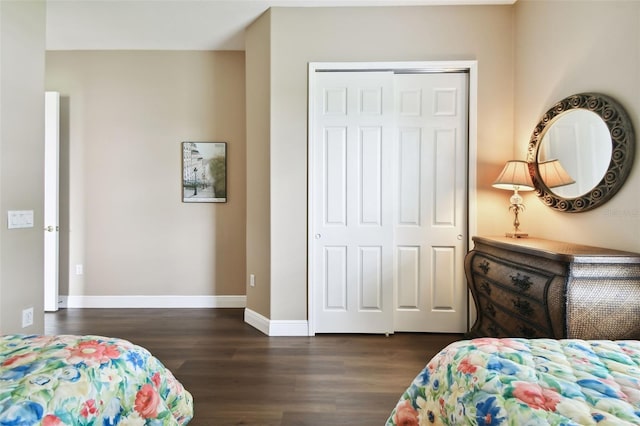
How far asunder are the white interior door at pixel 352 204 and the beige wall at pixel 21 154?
2049mm

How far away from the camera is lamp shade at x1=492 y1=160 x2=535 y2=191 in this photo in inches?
98.7

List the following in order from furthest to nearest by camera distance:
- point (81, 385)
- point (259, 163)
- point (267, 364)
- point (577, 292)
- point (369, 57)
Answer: point (259, 163)
point (369, 57)
point (267, 364)
point (577, 292)
point (81, 385)

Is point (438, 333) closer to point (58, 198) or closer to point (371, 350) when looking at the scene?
point (371, 350)

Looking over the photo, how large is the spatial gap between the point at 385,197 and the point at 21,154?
8.88ft

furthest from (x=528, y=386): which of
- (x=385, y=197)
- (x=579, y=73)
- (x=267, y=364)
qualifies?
(x=579, y=73)

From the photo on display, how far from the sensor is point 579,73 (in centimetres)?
223

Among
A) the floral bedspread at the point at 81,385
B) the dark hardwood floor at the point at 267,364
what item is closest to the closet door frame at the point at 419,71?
the dark hardwood floor at the point at 267,364

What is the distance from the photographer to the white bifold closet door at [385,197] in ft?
9.62

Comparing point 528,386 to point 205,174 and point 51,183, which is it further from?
point 51,183

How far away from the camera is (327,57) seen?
2.92 meters

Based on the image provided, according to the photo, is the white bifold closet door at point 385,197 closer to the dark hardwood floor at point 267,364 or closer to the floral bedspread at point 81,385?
the dark hardwood floor at point 267,364

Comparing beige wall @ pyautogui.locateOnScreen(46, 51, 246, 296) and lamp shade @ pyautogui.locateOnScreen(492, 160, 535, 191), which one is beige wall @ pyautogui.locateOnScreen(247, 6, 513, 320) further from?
beige wall @ pyautogui.locateOnScreen(46, 51, 246, 296)

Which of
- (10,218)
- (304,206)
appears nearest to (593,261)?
(304,206)

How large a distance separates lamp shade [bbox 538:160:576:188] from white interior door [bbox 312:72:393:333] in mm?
1158
